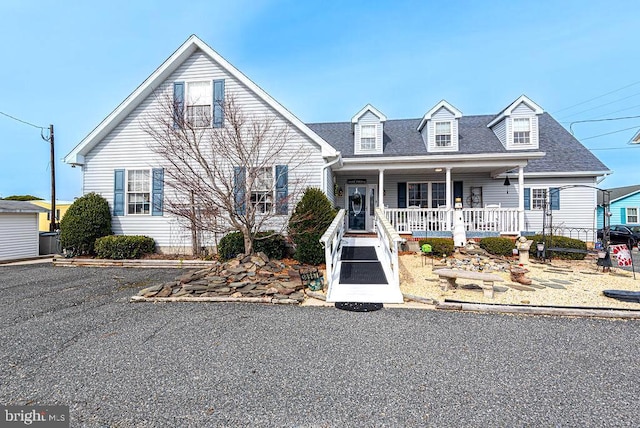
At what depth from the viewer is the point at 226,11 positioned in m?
9.18

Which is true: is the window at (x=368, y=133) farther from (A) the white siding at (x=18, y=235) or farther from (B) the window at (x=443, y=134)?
(A) the white siding at (x=18, y=235)

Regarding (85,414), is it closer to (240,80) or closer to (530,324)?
(530,324)

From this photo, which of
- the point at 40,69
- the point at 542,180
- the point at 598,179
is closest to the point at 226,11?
the point at 40,69

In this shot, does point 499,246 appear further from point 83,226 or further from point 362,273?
point 83,226

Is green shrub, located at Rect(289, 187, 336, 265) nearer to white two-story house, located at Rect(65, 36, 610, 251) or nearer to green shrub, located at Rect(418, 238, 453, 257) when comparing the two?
white two-story house, located at Rect(65, 36, 610, 251)

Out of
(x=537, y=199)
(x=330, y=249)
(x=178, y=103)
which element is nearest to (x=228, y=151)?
(x=178, y=103)

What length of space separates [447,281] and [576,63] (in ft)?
58.2

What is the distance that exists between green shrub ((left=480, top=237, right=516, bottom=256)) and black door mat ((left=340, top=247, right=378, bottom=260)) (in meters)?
4.30

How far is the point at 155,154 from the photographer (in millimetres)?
11297

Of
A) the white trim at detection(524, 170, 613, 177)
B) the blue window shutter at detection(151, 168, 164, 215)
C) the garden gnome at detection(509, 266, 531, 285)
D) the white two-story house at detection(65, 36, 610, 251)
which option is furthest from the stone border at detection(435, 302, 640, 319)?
the white trim at detection(524, 170, 613, 177)

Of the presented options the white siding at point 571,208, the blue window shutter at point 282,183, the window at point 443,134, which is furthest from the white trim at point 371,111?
the white siding at point 571,208

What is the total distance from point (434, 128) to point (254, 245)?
9641 mm

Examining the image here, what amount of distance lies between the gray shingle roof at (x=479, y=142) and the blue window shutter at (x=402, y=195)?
1.68 meters

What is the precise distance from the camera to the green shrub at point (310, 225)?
9.09 meters
